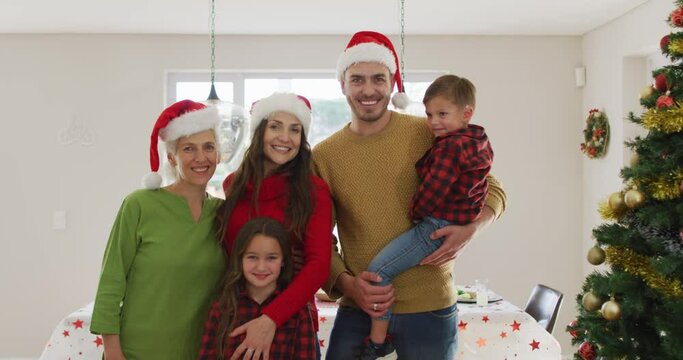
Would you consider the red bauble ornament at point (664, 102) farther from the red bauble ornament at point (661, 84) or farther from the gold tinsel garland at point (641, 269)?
the gold tinsel garland at point (641, 269)

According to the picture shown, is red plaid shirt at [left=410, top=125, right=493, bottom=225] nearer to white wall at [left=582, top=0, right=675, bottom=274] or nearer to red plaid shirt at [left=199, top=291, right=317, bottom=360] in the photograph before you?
red plaid shirt at [left=199, top=291, right=317, bottom=360]

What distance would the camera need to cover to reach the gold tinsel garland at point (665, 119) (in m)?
1.62

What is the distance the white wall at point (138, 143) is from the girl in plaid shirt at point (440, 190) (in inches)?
126

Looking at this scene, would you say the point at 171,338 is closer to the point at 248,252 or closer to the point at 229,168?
the point at 248,252

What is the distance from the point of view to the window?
17.4ft

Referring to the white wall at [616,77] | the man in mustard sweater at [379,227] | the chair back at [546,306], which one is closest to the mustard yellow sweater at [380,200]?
the man in mustard sweater at [379,227]

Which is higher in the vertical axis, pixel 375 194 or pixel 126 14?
pixel 126 14

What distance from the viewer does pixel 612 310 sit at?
171cm

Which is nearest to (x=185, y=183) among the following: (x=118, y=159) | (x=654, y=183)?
(x=654, y=183)

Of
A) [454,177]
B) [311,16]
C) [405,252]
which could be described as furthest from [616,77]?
[405,252]

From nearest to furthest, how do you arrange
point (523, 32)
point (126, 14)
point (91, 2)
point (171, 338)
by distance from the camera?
1. point (171, 338)
2. point (91, 2)
3. point (126, 14)
4. point (523, 32)

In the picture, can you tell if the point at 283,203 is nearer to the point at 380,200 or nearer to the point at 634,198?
the point at 380,200

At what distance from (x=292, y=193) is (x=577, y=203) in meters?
3.76

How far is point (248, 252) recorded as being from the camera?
1.99 metres
